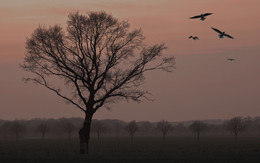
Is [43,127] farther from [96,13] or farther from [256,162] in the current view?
[256,162]

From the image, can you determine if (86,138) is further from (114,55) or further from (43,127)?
(43,127)

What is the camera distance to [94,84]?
116ft

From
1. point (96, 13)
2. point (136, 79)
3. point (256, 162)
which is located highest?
point (96, 13)

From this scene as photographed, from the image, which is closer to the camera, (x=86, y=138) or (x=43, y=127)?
(x=86, y=138)

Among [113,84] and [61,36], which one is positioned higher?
[61,36]

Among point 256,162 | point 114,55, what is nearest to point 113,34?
point 114,55

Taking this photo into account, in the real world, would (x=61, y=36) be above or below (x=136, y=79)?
above

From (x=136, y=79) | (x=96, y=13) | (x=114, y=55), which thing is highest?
(x=96, y=13)

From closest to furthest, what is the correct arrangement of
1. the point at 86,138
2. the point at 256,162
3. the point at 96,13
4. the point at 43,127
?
the point at 256,162 → the point at 96,13 → the point at 86,138 → the point at 43,127

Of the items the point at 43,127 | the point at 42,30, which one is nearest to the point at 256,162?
the point at 42,30

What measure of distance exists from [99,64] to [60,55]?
3.73 meters

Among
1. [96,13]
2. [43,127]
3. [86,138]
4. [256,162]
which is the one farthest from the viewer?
[43,127]

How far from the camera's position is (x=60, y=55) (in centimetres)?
3484

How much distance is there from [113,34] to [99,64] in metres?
3.13
